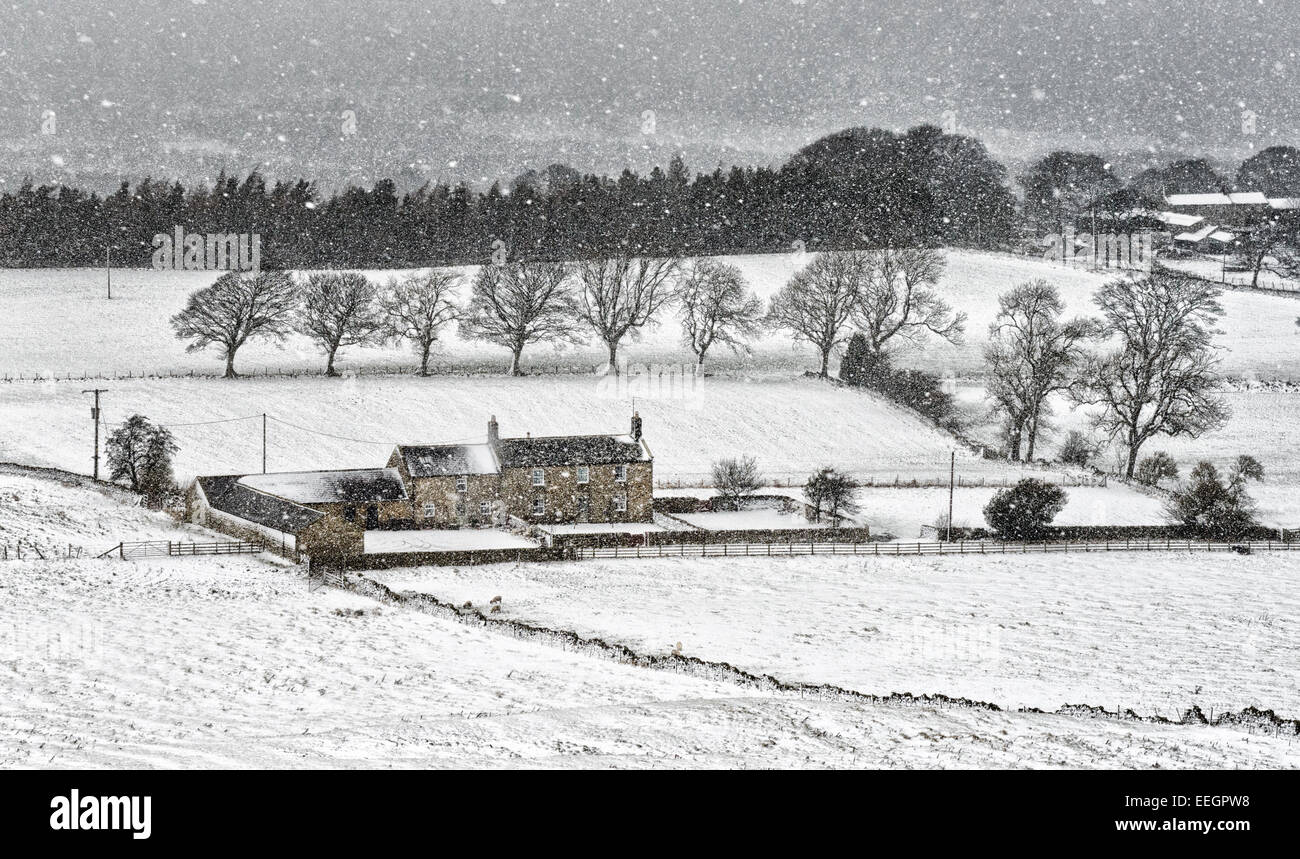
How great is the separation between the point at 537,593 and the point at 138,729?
53.8ft

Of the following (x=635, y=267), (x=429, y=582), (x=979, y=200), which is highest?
(x=979, y=200)

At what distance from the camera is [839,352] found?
234 ft

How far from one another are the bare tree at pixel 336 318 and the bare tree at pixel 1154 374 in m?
38.6

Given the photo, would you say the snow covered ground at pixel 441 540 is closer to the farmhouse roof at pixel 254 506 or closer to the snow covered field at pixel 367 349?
the farmhouse roof at pixel 254 506

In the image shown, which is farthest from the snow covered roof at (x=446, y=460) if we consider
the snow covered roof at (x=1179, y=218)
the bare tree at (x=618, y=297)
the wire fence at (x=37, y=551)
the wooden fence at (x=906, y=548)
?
the snow covered roof at (x=1179, y=218)

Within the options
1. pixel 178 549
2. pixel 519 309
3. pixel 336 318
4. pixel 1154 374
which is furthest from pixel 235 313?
pixel 1154 374

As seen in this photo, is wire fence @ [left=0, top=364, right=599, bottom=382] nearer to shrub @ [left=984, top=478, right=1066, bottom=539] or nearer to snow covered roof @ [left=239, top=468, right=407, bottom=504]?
snow covered roof @ [left=239, top=468, right=407, bottom=504]

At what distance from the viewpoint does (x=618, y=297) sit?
71250 mm

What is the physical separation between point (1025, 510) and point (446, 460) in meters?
21.7

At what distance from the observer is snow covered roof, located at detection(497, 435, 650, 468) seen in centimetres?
4422

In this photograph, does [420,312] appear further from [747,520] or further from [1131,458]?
[1131,458]

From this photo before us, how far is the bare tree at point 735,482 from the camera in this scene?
45938 mm

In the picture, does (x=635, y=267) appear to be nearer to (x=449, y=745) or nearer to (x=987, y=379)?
(x=987, y=379)
